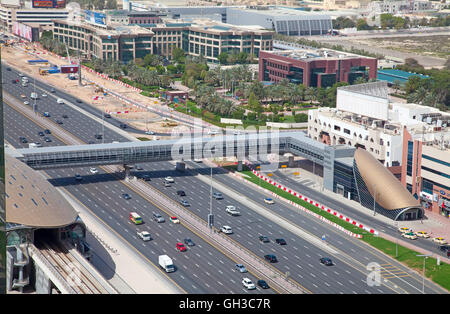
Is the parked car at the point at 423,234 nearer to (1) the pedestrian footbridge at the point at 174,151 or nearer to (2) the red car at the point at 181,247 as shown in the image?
(1) the pedestrian footbridge at the point at 174,151

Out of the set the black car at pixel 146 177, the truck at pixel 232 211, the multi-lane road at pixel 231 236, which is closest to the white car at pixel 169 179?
the multi-lane road at pixel 231 236

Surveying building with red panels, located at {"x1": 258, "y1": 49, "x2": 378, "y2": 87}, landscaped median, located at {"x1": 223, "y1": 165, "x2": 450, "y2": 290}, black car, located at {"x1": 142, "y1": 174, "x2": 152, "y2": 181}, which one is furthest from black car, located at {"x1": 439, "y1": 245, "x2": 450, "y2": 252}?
building with red panels, located at {"x1": 258, "y1": 49, "x2": 378, "y2": 87}

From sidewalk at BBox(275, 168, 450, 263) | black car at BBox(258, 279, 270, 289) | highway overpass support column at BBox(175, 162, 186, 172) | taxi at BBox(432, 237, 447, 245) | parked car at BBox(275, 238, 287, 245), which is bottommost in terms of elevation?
sidewalk at BBox(275, 168, 450, 263)

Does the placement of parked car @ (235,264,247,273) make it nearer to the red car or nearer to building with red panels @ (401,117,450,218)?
the red car

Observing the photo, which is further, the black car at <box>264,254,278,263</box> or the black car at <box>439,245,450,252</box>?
the black car at <box>439,245,450,252</box>

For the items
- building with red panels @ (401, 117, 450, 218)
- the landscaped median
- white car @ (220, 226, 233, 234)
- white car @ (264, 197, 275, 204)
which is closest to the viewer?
the landscaped median
